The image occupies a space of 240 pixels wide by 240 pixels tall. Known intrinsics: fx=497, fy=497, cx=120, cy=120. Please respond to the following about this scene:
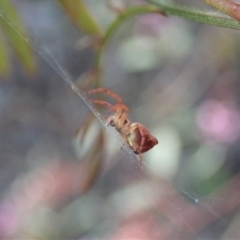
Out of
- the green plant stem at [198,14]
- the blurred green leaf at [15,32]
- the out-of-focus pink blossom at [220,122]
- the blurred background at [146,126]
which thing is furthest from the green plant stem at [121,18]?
the out-of-focus pink blossom at [220,122]

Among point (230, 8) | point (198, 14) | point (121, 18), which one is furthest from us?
point (121, 18)

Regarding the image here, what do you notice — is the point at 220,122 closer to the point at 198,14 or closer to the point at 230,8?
the point at 198,14

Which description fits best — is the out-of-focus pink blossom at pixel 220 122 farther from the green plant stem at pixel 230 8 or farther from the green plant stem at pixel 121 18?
the green plant stem at pixel 230 8

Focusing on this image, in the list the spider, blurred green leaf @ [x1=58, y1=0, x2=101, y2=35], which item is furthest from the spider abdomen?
blurred green leaf @ [x1=58, y1=0, x2=101, y2=35]

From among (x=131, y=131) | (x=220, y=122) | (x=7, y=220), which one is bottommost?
(x=7, y=220)

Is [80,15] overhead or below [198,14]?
below

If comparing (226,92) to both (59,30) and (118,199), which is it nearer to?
(118,199)

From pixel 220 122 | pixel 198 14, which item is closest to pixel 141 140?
pixel 198 14
